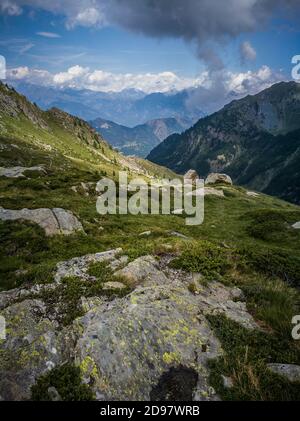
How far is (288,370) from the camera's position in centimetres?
924

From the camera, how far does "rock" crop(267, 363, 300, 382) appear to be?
29.7 feet

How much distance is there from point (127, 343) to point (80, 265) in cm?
617

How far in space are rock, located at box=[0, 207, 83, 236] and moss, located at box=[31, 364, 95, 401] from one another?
15.8m

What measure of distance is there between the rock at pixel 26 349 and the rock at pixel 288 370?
6.17 metres

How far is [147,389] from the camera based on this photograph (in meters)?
8.78

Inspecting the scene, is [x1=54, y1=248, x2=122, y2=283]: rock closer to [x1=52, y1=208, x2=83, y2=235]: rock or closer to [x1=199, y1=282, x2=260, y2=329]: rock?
[x1=199, y1=282, x2=260, y2=329]: rock

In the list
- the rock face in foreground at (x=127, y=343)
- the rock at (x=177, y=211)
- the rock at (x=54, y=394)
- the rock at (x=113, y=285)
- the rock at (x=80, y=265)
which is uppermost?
the rock at (x=80, y=265)

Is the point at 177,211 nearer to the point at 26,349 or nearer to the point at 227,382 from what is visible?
the point at 227,382

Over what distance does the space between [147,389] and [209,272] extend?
23.1ft

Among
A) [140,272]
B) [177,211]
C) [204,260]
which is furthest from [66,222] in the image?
[177,211]

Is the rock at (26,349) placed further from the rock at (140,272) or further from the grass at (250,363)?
the grass at (250,363)

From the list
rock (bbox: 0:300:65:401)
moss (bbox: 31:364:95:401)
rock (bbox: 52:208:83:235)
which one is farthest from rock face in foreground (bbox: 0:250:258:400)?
rock (bbox: 52:208:83:235)

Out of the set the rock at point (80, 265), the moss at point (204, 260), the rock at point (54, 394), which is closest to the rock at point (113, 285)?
the rock at point (80, 265)

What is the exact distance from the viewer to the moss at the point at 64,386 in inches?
324
